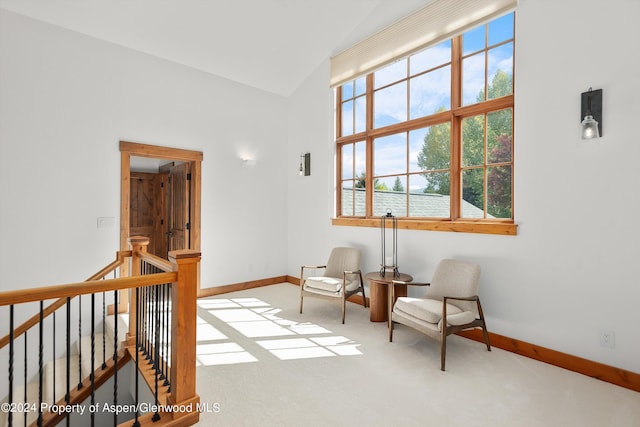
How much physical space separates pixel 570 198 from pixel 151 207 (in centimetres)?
671

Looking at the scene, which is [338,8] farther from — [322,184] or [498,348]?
[498,348]

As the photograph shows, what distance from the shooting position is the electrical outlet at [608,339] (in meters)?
2.54

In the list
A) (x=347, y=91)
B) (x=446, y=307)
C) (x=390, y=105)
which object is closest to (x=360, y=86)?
(x=347, y=91)

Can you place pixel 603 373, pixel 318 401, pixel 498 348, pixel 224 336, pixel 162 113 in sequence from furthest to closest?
pixel 162 113 < pixel 224 336 < pixel 498 348 < pixel 603 373 < pixel 318 401

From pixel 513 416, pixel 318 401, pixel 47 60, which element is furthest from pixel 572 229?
pixel 47 60

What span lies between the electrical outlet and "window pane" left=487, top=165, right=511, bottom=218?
1.20 m

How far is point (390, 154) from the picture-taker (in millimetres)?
4367

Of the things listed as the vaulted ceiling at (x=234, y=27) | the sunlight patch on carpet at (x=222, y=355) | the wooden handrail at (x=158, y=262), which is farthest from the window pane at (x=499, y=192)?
the wooden handrail at (x=158, y=262)

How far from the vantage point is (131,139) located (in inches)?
165

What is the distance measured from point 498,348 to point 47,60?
5705mm

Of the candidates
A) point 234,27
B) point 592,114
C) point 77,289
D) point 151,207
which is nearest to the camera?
point 77,289

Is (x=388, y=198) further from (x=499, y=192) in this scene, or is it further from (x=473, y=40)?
(x=473, y=40)

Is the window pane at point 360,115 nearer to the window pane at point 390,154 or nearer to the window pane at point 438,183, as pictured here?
the window pane at point 390,154

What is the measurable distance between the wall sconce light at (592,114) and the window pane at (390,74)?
6.81ft
